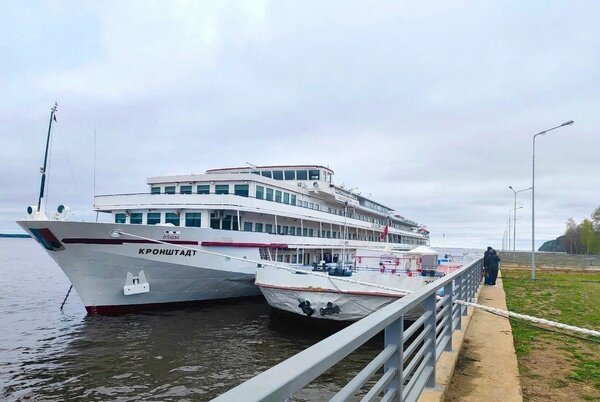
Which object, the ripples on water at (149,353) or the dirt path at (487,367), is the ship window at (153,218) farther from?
the dirt path at (487,367)

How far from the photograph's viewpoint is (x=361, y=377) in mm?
2508

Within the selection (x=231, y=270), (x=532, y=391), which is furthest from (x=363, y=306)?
(x=532, y=391)

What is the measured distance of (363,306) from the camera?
580 inches

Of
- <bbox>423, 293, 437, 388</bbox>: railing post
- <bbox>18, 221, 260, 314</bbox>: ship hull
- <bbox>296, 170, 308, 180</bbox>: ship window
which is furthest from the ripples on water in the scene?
<bbox>296, 170, 308, 180</bbox>: ship window

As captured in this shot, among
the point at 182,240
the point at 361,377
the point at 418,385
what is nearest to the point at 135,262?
the point at 182,240

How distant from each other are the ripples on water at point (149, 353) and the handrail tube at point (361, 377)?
23.4 ft

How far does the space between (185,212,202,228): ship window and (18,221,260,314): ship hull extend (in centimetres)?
190

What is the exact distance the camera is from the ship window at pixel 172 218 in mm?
21359

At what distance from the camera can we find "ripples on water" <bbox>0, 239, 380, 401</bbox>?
10.4 m

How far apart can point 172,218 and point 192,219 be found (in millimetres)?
1061

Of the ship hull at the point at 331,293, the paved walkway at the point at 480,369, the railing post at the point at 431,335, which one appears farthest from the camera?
the ship hull at the point at 331,293

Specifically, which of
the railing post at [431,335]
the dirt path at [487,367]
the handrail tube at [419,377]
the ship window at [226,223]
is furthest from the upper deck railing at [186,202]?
the handrail tube at [419,377]

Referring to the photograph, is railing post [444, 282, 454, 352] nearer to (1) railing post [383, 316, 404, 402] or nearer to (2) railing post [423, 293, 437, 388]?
(2) railing post [423, 293, 437, 388]

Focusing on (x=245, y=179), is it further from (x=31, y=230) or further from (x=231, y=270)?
(x=31, y=230)
